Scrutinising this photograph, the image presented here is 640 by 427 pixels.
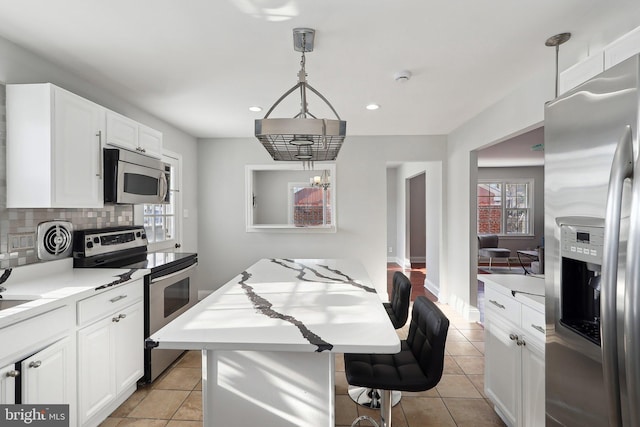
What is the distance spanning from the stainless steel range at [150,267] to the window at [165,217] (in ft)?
1.30

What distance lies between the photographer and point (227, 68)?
2.44 metres

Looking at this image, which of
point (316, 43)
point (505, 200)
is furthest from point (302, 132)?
point (505, 200)

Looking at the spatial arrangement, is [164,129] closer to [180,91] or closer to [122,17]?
[180,91]

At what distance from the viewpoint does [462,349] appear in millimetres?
3203

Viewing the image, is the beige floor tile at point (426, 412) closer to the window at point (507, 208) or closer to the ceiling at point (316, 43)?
the ceiling at point (316, 43)

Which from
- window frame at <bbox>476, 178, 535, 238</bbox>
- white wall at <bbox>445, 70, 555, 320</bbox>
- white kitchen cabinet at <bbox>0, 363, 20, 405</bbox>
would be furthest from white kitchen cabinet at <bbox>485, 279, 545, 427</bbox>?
window frame at <bbox>476, 178, 535, 238</bbox>

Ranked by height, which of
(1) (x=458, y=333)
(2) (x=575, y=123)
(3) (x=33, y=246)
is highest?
(2) (x=575, y=123)

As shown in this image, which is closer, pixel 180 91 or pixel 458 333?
pixel 180 91

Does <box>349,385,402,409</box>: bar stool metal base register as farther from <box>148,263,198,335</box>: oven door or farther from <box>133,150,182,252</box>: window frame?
<box>133,150,182,252</box>: window frame

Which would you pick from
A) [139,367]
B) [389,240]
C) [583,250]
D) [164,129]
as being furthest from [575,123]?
[389,240]

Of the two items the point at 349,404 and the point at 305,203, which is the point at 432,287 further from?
the point at 349,404

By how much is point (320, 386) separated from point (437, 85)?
246cm

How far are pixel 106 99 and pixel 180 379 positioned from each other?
2469 millimetres

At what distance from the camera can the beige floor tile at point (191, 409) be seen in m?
2.17
